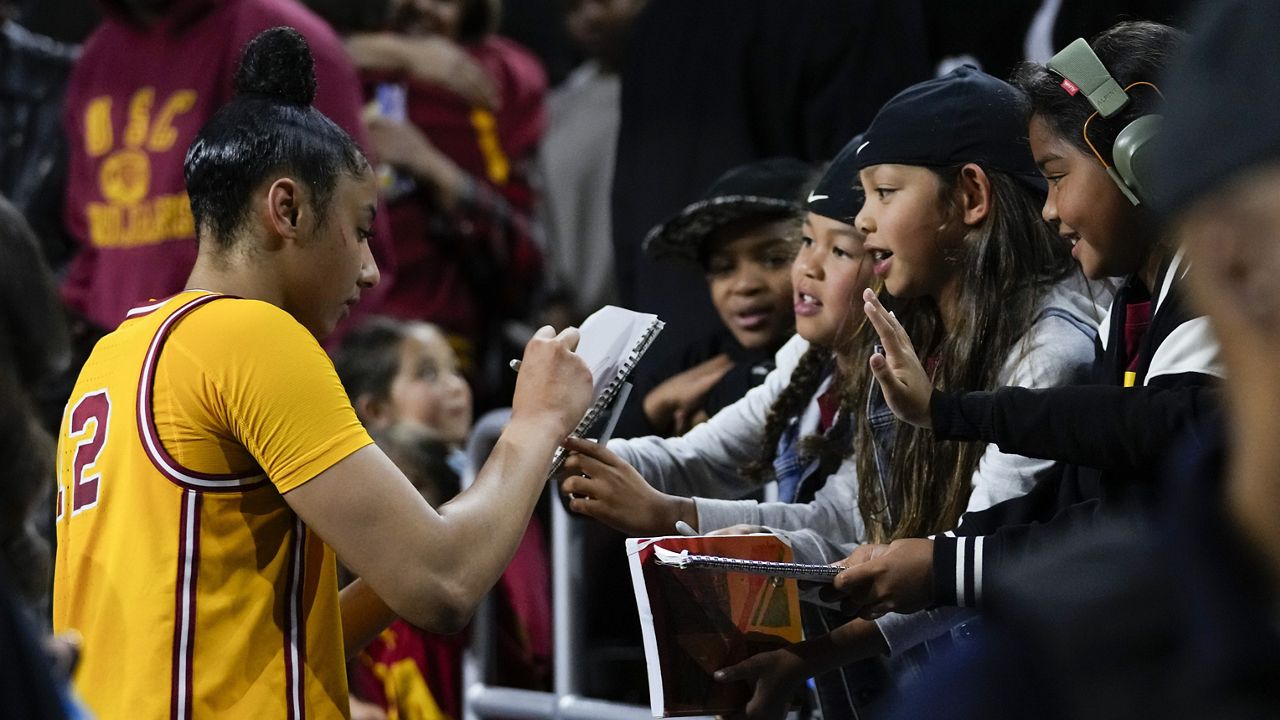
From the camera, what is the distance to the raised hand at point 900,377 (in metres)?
1.95

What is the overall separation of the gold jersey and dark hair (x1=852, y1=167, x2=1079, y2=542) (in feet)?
2.53

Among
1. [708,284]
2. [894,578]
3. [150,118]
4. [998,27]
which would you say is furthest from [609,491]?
[150,118]

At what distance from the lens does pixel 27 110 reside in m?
4.47

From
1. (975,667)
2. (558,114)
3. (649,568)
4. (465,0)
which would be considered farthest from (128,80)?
(975,667)

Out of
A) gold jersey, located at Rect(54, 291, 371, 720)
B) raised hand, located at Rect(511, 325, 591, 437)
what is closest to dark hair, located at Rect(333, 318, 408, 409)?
raised hand, located at Rect(511, 325, 591, 437)

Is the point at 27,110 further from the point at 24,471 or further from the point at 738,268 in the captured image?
the point at 24,471

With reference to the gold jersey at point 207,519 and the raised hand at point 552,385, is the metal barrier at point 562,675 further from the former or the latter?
the gold jersey at point 207,519

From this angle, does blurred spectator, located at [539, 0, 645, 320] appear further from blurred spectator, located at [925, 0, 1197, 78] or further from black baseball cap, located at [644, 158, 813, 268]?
black baseball cap, located at [644, 158, 813, 268]

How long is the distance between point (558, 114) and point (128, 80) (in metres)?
1.74

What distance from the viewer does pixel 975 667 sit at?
90cm

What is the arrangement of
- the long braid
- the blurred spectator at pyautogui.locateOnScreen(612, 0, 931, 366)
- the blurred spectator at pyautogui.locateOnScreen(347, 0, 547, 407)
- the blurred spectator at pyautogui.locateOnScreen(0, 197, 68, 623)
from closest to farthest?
the blurred spectator at pyautogui.locateOnScreen(0, 197, 68, 623)
the long braid
the blurred spectator at pyautogui.locateOnScreen(612, 0, 931, 366)
the blurred spectator at pyautogui.locateOnScreen(347, 0, 547, 407)

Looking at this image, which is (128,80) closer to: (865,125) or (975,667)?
(865,125)

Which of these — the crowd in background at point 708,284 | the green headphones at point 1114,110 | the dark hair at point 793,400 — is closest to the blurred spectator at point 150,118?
the crowd in background at point 708,284

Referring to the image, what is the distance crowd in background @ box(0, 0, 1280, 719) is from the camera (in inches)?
75.9
